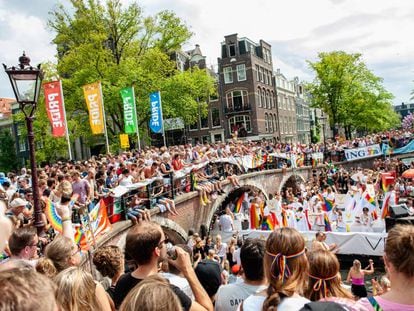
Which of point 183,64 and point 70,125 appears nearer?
point 70,125

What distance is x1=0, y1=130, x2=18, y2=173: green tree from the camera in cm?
4197

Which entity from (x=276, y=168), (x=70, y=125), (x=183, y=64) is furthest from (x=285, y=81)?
(x=70, y=125)

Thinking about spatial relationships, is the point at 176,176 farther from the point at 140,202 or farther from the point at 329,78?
the point at 329,78

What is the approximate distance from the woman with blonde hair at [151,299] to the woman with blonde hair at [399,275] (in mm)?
1197

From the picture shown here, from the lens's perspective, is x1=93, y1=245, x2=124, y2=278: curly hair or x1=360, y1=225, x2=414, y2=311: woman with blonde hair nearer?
x1=360, y1=225, x2=414, y2=311: woman with blonde hair

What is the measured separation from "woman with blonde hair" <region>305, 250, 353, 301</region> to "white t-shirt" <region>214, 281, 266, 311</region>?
0.36m

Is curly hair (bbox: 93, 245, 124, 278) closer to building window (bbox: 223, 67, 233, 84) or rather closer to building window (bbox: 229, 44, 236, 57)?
building window (bbox: 223, 67, 233, 84)

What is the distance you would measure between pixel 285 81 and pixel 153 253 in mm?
51585

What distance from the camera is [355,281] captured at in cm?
414

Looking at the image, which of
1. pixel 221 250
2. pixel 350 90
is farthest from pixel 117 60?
pixel 350 90

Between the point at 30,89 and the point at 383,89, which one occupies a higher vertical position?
the point at 383,89

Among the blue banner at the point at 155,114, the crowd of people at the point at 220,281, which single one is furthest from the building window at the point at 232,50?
the crowd of people at the point at 220,281

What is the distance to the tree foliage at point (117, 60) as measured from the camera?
79.8 feet

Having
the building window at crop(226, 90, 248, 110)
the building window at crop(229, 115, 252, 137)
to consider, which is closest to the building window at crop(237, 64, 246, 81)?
the building window at crop(226, 90, 248, 110)
